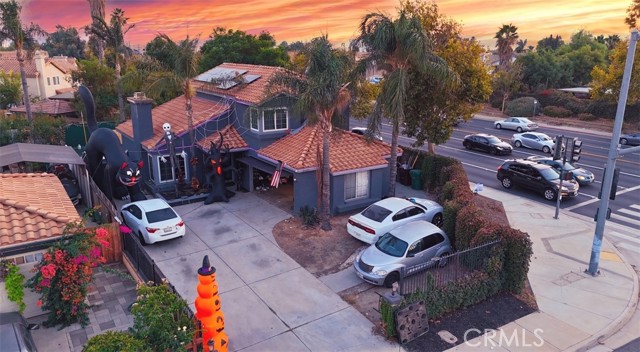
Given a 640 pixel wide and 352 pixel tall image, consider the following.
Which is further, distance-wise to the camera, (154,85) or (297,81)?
(154,85)

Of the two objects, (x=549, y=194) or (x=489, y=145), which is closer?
(x=549, y=194)

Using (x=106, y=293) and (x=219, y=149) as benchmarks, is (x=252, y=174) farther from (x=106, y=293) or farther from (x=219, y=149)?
(x=106, y=293)

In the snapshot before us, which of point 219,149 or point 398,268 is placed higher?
point 219,149

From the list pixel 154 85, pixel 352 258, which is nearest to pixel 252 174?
pixel 154 85

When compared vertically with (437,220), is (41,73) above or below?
above

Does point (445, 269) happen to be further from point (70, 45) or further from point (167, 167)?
point (70, 45)

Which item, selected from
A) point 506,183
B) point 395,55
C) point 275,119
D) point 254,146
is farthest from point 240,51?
point 506,183

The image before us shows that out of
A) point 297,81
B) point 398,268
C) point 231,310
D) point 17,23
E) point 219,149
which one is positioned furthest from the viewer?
point 17,23
